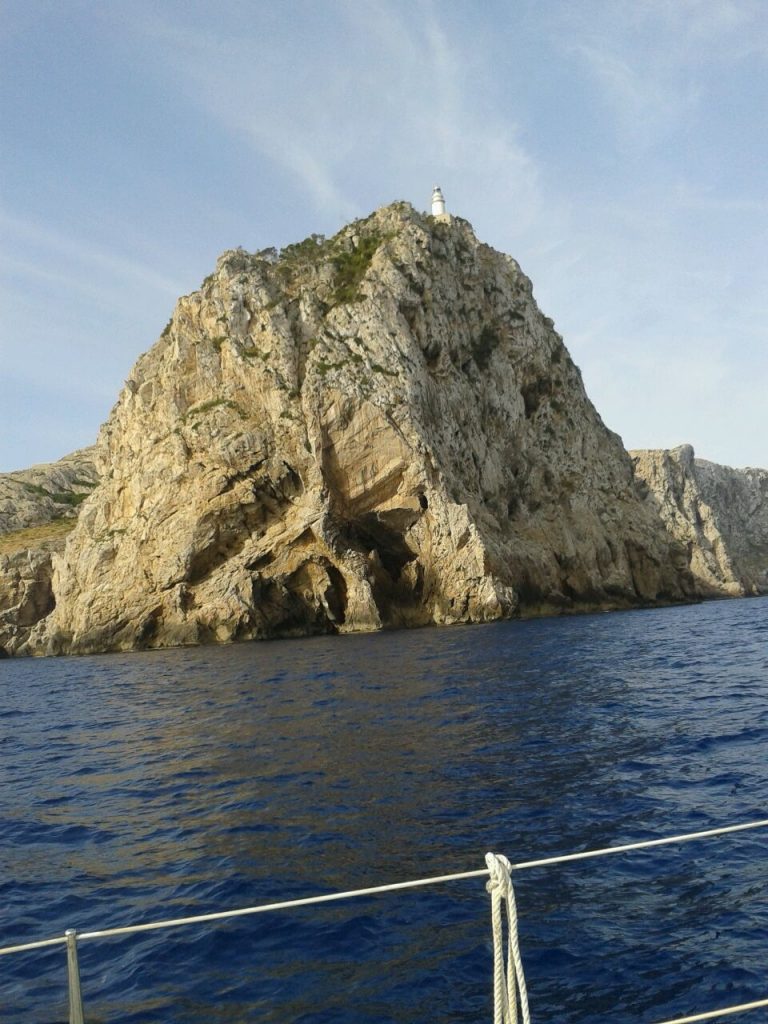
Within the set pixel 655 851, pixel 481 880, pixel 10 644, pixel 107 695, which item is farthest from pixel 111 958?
pixel 10 644

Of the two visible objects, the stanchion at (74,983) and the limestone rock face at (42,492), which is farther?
the limestone rock face at (42,492)

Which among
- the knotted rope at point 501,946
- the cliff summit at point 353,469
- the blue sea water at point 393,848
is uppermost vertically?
the cliff summit at point 353,469

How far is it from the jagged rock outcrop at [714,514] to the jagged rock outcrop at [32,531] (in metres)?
73.0

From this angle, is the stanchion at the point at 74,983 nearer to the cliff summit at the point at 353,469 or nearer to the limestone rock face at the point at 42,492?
the cliff summit at the point at 353,469

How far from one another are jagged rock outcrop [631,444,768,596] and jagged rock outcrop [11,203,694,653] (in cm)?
3061

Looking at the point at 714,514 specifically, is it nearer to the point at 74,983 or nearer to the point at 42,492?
the point at 42,492

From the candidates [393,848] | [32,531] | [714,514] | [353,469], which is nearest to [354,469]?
[353,469]

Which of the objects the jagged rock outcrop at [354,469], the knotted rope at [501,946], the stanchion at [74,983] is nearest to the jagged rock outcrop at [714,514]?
the jagged rock outcrop at [354,469]

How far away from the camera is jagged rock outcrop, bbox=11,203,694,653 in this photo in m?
57.1

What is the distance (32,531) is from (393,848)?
313ft

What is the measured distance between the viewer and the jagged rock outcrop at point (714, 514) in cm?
11819

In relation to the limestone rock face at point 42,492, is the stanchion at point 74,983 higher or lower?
lower

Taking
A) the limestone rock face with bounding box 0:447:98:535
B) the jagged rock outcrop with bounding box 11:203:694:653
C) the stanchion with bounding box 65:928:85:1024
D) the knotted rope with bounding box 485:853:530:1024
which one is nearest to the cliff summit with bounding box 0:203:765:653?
the jagged rock outcrop with bounding box 11:203:694:653

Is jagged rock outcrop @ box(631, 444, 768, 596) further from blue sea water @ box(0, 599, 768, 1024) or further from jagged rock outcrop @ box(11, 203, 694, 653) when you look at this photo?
blue sea water @ box(0, 599, 768, 1024)
